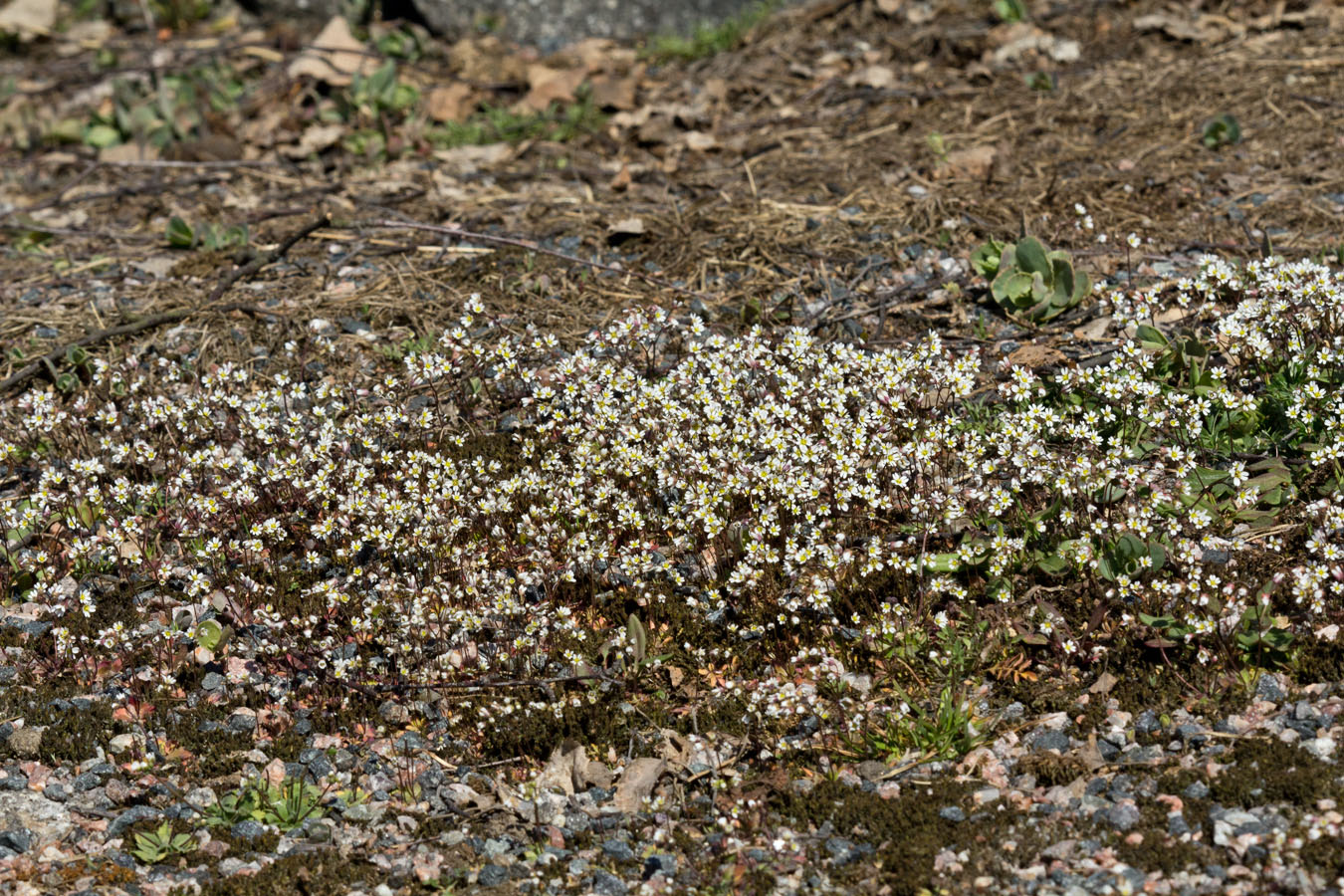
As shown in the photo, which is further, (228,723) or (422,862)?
(228,723)

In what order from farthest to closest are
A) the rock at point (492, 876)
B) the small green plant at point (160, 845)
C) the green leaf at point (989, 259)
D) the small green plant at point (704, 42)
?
the small green plant at point (704, 42) < the green leaf at point (989, 259) < the small green plant at point (160, 845) < the rock at point (492, 876)

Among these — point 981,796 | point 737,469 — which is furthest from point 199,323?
point 981,796

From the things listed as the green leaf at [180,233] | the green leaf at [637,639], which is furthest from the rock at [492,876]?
the green leaf at [180,233]

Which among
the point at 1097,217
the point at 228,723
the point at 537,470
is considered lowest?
the point at 228,723

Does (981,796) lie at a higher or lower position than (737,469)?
lower

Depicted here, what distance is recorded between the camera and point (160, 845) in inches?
183

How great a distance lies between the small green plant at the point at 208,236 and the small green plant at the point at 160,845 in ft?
17.4

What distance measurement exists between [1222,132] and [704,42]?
17.1ft

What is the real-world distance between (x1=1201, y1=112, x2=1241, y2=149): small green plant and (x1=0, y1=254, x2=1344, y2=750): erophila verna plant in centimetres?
241

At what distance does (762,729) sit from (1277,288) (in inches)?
148

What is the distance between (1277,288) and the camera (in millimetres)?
6570

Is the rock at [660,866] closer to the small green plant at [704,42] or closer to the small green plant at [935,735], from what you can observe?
the small green plant at [935,735]

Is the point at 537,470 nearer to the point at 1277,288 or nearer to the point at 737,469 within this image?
the point at 737,469

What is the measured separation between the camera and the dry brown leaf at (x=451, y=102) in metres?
11.3
